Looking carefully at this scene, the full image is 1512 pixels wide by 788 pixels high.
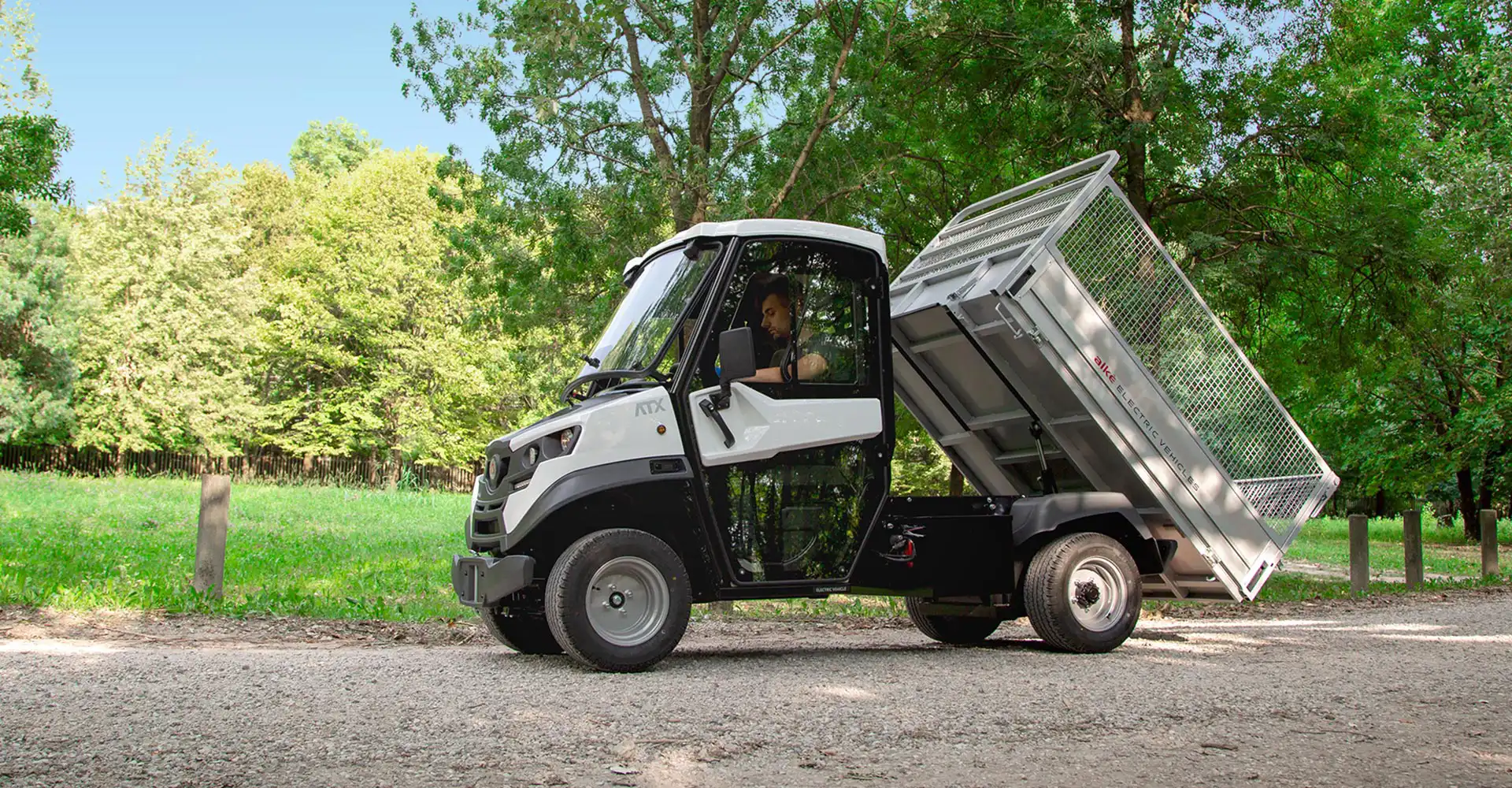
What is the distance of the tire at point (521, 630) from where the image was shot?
787cm

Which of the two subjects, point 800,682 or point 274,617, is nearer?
point 800,682

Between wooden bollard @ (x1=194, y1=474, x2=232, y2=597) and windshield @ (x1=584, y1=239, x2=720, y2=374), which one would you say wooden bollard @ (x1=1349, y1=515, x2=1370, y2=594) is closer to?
windshield @ (x1=584, y1=239, x2=720, y2=374)

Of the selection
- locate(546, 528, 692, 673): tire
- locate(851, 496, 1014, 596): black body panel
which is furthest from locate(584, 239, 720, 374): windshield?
locate(851, 496, 1014, 596): black body panel

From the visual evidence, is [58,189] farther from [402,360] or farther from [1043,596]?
[402,360]

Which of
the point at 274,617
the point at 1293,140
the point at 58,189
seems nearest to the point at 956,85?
the point at 1293,140

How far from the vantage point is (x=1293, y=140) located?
14.2 meters

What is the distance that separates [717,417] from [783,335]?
71cm

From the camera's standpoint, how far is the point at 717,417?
7.21m

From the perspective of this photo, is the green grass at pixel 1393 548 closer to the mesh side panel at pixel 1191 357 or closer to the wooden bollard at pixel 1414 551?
the wooden bollard at pixel 1414 551

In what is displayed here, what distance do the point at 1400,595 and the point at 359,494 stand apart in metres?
26.3

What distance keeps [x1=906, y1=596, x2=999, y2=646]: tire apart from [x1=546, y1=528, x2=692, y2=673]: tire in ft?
9.40

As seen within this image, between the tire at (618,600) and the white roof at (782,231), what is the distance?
1877 mm

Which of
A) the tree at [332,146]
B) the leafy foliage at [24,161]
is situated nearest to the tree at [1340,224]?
the leafy foliage at [24,161]

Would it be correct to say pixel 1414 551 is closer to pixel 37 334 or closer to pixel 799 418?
pixel 799 418
